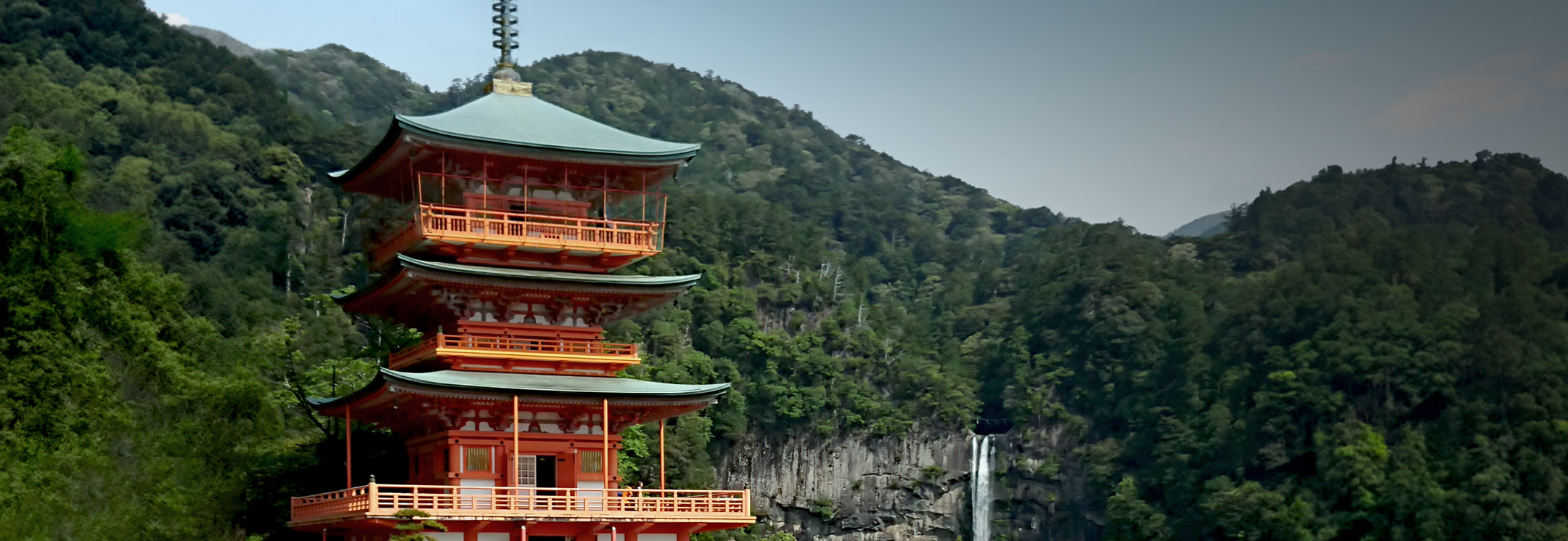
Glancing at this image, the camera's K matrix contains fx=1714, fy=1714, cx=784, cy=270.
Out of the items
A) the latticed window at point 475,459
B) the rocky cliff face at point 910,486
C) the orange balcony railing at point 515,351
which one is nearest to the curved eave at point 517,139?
the orange balcony railing at point 515,351

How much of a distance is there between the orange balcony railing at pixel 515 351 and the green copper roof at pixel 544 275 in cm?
120

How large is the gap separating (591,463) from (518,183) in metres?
5.19

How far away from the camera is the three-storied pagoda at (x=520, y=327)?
29.0m

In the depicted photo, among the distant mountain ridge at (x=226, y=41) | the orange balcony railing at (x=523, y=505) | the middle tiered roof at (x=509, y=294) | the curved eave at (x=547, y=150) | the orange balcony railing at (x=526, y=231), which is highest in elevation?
the distant mountain ridge at (x=226, y=41)

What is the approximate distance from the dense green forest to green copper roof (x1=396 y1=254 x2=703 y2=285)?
701cm

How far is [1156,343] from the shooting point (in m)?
75.2

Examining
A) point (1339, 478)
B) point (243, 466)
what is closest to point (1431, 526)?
point (1339, 478)

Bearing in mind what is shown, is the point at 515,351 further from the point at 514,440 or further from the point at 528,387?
the point at 514,440

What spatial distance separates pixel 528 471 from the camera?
3008cm

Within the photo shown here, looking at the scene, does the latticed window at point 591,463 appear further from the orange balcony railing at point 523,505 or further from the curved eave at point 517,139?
the curved eave at point 517,139

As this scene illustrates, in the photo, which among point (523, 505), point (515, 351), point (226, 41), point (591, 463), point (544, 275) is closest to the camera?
point (523, 505)

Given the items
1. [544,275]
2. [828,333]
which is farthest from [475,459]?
[828,333]

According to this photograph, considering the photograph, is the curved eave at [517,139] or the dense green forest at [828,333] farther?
the dense green forest at [828,333]

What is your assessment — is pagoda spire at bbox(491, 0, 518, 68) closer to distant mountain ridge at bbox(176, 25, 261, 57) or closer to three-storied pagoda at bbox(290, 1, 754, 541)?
three-storied pagoda at bbox(290, 1, 754, 541)
